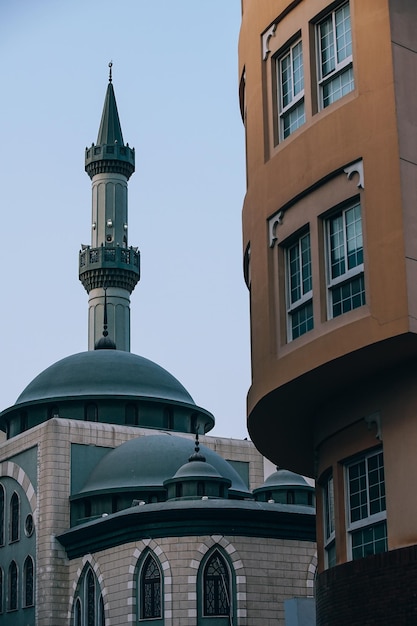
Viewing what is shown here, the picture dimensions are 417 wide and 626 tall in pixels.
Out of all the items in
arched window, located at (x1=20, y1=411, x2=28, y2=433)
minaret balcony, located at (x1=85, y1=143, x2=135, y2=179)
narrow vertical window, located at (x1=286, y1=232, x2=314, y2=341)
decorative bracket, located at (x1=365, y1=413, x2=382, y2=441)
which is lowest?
decorative bracket, located at (x1=365, y1=413, x2=382, y2=441)

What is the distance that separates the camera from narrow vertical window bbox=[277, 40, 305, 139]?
18.3 metres

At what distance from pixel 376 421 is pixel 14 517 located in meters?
37.5

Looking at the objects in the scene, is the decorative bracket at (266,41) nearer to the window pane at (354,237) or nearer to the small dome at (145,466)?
the window pane at (354,237)

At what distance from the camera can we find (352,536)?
17.0 meters

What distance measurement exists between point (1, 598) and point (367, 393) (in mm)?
37596

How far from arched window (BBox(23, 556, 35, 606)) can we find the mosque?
5cm

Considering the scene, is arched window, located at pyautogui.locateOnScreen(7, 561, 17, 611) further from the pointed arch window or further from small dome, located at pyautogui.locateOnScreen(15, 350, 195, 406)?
small dome, located at pyautogui.locateOnScreen(15, 350, 195, 406)

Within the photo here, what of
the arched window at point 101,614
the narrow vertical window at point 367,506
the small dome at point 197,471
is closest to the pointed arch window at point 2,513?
the arched window at point 101,614

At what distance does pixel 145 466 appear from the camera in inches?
1967

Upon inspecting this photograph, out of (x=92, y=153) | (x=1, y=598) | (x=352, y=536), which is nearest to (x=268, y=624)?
(x=1, y=598)

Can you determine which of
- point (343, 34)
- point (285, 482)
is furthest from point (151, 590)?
point (343, 34)

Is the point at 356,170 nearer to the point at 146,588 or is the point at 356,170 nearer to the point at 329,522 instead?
the point at 329,522

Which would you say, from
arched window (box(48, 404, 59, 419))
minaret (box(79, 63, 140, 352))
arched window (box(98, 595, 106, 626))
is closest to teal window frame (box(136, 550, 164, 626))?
arched window (box(98, 595, 106, 626))

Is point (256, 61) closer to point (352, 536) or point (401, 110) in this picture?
point (401, 110)
